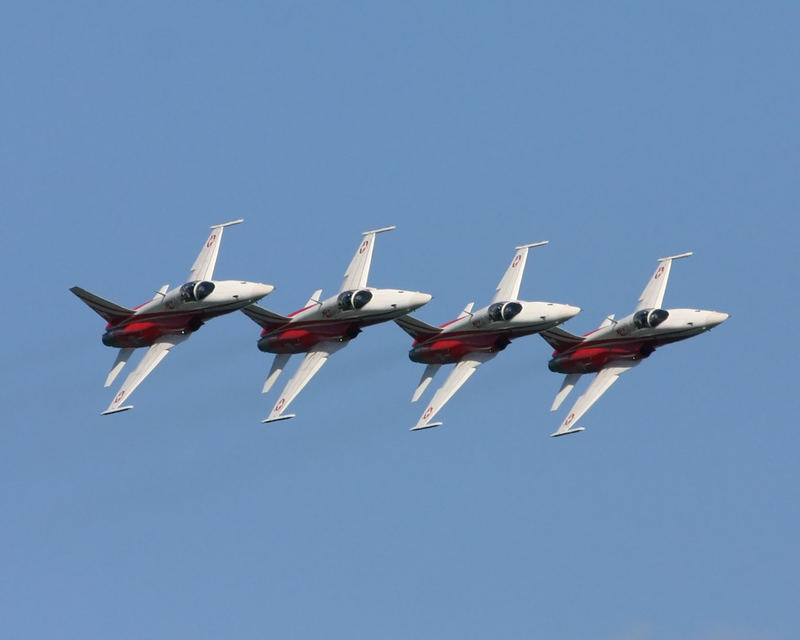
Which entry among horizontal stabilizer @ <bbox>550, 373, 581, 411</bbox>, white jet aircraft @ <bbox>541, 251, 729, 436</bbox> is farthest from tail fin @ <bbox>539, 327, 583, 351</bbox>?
horizontal stabilizer @ <bbox>550, 373, 581, 411</bbox>

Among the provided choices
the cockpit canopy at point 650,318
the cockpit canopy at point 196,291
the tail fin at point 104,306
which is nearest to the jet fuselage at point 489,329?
the cockpit canopy at point 650,318

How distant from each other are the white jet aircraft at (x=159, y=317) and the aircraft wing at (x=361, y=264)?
5.71 metres

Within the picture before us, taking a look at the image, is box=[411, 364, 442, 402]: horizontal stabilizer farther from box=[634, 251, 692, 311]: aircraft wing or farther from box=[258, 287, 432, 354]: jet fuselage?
box=[634, 251, 692, 311]: aircraft wing

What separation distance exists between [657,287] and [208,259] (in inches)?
1120

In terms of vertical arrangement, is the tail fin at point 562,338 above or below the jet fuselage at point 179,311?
above

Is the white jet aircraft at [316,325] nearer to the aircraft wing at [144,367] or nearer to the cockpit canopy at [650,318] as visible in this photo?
the aircraft wing at [144,367]

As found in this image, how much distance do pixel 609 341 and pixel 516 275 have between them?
7.13 m

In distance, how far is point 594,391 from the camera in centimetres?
13562

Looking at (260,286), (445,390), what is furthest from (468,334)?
(260,286)

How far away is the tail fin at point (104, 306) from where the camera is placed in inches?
5241

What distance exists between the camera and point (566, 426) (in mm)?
134250

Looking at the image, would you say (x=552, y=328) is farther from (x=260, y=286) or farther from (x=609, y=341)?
(x=260, y=286)

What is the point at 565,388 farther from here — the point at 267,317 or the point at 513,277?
the point at 267,317

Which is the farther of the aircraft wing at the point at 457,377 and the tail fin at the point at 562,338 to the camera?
the tail fin at the point at 562,338
